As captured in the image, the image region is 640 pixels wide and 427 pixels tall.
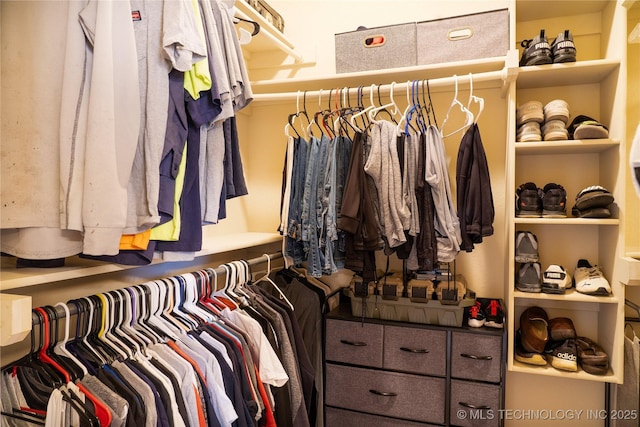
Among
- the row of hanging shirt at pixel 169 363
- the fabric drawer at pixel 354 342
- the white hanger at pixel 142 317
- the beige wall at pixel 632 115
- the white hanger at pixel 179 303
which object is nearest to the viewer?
the row of hanging shirt at pixel 169 363

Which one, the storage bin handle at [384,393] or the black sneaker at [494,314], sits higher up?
the black sneaker at [494,314]

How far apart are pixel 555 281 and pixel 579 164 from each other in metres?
0.62

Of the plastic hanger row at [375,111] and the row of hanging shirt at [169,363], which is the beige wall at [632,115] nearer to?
the plastic hanger row at [375,111]

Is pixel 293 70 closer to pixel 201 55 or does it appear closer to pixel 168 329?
pixel 201 55

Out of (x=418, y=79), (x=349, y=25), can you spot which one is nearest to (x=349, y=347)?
(x=418, y=79)

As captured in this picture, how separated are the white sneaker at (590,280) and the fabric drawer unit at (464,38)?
105cm

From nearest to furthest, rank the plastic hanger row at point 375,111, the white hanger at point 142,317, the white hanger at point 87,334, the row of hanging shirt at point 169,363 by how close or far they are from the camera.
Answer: the row of hanging shirt at point 169,363
the white hanger at point 87,334
the white hanger at point 142,317
the plastic hanger row at point 375,111

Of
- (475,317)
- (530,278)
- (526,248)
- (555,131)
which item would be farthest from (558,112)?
(475,317)

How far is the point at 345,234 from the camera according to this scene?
1.78 metres

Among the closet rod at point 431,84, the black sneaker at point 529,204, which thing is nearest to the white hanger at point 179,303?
the closet rod at point 431,84

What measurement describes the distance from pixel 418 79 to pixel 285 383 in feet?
5.08

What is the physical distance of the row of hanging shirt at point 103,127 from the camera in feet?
2.92

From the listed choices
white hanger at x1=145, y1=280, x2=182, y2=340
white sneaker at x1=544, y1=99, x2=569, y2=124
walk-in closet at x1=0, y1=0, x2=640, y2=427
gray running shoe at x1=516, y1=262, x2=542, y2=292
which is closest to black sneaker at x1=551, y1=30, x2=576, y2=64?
walk-in closet at x1=0, y1=0, x2=640, y2=427

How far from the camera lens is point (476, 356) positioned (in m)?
1.72
